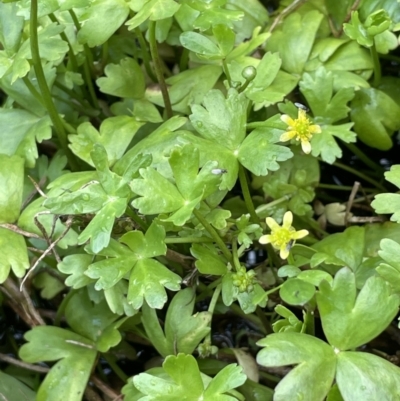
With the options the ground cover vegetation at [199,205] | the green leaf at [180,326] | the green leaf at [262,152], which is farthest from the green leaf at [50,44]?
the green leaf at [180,326]

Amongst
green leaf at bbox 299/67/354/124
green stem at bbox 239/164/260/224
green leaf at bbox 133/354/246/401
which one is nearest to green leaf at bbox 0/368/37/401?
green leaf at bbox 133/354/246/401

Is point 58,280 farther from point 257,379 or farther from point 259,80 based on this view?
point 259,80

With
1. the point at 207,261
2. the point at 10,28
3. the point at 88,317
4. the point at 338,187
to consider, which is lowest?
the point at 88,317

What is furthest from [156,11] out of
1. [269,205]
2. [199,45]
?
[269,205]

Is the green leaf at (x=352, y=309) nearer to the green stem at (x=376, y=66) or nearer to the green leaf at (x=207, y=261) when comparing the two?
the green leaf at (x=207, y=261)

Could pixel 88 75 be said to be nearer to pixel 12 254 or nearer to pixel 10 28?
pixel 10 28

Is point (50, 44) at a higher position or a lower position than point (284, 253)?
higher

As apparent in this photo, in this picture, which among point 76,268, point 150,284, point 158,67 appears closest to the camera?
point 150,284
